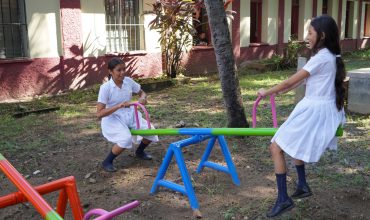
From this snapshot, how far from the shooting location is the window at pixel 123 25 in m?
9.91

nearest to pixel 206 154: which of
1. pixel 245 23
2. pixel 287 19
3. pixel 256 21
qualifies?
pixel 245 23

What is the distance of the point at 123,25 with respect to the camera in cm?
1016

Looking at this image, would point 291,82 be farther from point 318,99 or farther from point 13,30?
point 13,30

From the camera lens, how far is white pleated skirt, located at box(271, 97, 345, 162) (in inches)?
115

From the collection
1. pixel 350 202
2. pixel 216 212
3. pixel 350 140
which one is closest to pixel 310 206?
pixel 350 202

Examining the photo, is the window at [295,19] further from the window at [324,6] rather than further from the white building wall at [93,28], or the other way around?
the white building wall at [93,28]

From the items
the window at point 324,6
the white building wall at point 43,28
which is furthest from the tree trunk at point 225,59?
the window at point 324,6

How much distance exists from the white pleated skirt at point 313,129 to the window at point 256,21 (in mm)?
11812

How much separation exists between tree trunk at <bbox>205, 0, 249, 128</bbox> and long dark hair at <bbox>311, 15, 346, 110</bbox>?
75.3 inches

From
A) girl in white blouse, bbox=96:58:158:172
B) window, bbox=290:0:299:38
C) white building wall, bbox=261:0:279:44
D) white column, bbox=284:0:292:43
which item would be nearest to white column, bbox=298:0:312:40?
window, bbox=290:0:299:38

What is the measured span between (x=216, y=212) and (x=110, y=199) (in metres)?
0.93

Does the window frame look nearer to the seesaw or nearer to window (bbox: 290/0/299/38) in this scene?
the seesaw

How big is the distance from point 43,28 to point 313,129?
695 centimetres

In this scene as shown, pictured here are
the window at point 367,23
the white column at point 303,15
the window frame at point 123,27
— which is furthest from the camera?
the window at point 367,23
